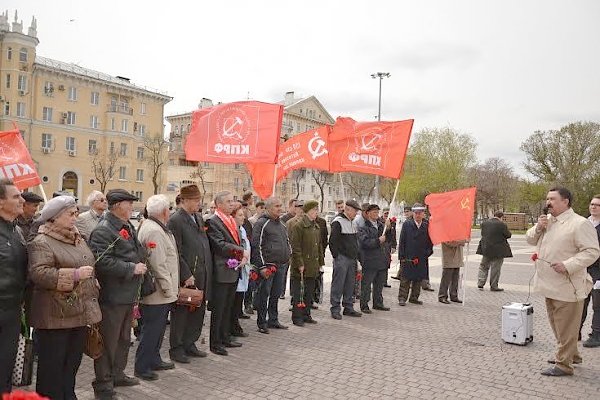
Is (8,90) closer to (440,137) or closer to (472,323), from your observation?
(440,137)

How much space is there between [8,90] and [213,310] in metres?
59.8

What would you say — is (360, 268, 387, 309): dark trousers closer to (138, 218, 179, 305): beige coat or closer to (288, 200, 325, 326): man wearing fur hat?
(288, 200, 325, 326): man wearing fur hat

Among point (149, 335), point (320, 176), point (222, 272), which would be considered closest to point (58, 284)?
point (149, 335)

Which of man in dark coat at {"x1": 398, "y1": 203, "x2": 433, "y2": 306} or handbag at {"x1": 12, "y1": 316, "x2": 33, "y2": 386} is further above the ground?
man in dark coat at {"x1": 398, "y1": 203, "x2": 433, "y2": 306}

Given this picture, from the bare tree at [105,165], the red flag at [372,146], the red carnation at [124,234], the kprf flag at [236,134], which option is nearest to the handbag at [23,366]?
the red carnation at [124,234]

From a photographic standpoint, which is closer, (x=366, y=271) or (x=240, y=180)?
(x=366, y=271)

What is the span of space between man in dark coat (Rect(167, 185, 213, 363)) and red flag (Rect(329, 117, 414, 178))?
468cm

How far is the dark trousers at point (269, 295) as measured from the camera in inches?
323

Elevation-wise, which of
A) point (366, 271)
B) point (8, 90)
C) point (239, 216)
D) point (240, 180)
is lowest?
point (366, 271)

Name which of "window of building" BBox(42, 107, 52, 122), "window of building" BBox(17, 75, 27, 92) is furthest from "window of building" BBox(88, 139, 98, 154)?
"window of building" BBox(17, 75, 27, 92)

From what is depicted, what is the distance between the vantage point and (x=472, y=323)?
362 inches

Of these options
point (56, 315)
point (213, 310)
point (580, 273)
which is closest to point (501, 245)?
point (580, 273)

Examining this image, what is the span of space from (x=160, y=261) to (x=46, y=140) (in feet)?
197

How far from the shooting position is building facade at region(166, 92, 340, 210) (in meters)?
79.4
